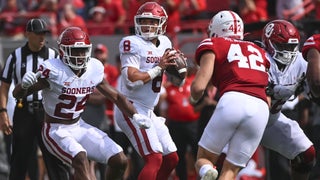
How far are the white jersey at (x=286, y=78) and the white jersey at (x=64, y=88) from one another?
162 cm

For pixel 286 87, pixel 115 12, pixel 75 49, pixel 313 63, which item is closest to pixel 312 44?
pixel 313 63

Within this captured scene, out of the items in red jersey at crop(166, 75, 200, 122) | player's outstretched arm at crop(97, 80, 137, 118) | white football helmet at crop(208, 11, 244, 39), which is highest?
white football helmet at crop(208, 11, 244, 39)

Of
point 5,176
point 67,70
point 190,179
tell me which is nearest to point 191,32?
point 190,179

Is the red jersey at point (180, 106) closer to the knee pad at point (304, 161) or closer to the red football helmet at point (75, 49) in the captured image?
the knee pad at point (304, 161)

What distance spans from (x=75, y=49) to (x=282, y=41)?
6.14ft

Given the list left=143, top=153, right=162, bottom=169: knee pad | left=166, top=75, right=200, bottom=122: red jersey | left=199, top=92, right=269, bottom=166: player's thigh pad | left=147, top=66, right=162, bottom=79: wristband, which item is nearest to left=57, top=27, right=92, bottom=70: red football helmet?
left=147, top=66, right=162, bottom=79: wristband

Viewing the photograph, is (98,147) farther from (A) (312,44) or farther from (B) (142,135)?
(A) (312,44)

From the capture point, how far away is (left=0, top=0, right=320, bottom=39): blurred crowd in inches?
533

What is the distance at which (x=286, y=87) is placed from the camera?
8.57 m

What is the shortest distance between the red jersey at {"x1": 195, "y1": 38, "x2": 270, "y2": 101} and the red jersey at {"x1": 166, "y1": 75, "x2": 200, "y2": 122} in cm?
381

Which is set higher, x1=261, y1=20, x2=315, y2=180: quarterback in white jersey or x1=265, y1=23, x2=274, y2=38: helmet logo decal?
x1=265, y1=23, x2=274, y2=38: helmet logo decal

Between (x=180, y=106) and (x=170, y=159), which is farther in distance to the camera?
(x=180, y=106)

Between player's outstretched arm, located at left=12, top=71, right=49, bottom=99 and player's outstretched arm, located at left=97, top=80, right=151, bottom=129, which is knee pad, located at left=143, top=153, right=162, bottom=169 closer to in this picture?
player's outstretched arm, located at left=97, top=80, right=151, bottom=129

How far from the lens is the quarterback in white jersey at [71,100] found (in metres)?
8.26
